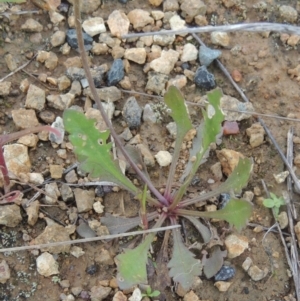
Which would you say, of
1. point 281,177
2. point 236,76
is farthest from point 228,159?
point 236,76

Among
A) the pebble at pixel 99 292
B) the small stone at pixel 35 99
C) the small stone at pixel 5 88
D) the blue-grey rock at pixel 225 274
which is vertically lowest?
the blue-grey rock at pixel 225 274

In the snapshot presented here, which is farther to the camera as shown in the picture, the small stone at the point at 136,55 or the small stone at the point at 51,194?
the small stone at the point at 136,55

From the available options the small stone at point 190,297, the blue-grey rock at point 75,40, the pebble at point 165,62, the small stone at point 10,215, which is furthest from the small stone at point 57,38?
the small stone at point 190,297

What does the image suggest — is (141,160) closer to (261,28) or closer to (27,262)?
(27,262)

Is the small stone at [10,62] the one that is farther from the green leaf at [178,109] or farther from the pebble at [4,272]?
the pebble at [4,272]

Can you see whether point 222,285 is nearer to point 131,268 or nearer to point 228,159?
point 131,268

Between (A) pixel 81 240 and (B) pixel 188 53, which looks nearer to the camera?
(A) pixel 81 240
